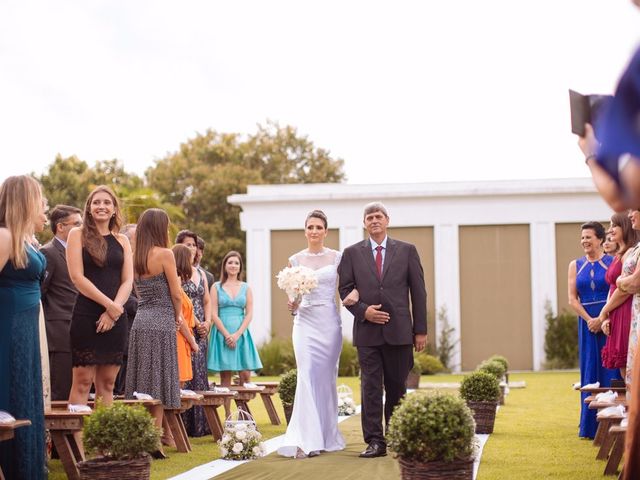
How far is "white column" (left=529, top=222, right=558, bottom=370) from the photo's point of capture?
102ft

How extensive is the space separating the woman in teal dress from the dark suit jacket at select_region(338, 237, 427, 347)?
3.94 meters

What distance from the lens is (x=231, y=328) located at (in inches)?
536

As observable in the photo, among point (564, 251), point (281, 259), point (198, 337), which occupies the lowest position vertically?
point (198, 337)

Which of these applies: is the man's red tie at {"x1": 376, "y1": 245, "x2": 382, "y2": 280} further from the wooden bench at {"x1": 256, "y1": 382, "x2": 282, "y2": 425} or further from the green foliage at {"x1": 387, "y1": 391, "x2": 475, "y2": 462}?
the wooden bench at {"x1": 256, "y1": 382, "x2": 282, "y2": 425}

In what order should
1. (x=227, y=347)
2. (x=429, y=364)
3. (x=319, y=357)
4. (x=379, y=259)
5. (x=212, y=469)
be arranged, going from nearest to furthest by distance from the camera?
(x=212, y=469) → (x=379, y=259) → (x=319, y=357) → (x=227, y=347) → (x=429, y=364)

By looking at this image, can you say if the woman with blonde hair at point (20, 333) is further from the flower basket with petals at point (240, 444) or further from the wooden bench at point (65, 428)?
the flower basket with petals at point (240, 444)

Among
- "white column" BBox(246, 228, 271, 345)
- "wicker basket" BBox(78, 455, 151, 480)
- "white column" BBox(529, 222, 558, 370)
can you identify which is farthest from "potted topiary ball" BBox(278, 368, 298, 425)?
"white column" BBox(529, 222, 558, 370)

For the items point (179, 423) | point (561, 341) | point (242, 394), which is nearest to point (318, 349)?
point (179, 423)

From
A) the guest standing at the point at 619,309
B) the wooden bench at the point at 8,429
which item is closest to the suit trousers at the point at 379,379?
the guest standing at the point at 619,309

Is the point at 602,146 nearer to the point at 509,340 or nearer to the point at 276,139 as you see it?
the point at 509,340

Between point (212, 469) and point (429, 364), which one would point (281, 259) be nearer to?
point (429, 364)

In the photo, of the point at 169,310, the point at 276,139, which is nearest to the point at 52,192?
the point at 276,139

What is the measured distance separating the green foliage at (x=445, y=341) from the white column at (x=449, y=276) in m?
Result: 0.09

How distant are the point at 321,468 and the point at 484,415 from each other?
11.9ft
